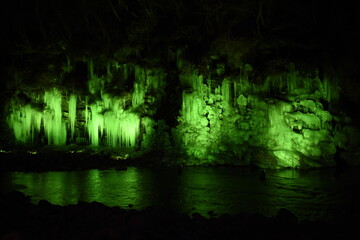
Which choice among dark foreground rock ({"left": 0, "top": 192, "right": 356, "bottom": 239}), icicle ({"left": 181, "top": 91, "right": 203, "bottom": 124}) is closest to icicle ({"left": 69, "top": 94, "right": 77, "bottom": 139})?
icicle ({"left": 181, "top": 91, "right": 203, "bottom": 124})

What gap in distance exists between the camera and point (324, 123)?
15414 millimetres

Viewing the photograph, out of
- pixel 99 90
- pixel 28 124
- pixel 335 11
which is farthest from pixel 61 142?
pixel 335 11

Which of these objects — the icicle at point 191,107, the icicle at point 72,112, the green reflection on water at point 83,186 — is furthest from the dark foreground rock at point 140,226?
the icicle at point 72,112

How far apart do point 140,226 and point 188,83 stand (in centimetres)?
1196

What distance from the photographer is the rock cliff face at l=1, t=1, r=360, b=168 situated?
15.7 metres

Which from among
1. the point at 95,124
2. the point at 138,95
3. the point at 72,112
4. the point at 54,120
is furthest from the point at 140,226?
the point at 54,120

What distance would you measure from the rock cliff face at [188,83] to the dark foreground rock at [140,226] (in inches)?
355

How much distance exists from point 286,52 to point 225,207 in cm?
1016

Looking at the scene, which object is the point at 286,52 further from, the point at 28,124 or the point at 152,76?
the point at 28,124

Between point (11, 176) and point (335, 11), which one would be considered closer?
point (11, 176)

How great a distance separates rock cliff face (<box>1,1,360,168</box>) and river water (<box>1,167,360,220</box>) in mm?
1702

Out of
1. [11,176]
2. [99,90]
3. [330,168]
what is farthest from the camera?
[99,90]

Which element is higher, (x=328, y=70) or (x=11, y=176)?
(x=328, y=70)

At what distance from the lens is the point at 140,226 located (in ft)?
19.2
